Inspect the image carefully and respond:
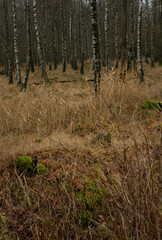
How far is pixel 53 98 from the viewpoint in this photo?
5.36 metres

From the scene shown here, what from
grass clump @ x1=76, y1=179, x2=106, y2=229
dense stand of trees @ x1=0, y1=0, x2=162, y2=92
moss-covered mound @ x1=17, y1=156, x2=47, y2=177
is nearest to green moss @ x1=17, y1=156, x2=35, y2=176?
moss-covered mound @ x1=17, y1=156, x2=47, y2=177

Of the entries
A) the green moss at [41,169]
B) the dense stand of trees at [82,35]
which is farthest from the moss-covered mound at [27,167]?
the dense stand of trees at [82,35]

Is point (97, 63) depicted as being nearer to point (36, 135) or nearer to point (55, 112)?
point (55, 112)

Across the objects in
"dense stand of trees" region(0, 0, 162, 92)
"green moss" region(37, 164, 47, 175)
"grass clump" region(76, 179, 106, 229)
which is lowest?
"grass clump" region(76, 179, 106, 229)

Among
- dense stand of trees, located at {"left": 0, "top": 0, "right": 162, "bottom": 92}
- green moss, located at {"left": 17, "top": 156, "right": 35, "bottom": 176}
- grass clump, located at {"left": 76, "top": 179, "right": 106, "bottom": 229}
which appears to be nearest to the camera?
grass clump, located at {"left": 76, "top": 179, "right": 106, "bottom": 229}

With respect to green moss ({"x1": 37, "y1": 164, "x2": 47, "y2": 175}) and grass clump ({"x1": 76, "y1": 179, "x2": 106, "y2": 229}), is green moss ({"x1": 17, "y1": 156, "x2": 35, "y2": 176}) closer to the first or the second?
green moss ({"x1": 37, "y1": 164, "x2": 47, "y2": 175})

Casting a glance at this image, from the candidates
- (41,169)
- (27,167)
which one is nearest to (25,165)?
(27,167)

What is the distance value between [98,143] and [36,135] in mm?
1295

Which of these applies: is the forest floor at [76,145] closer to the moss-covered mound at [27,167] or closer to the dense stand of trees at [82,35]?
the moss-covered mound at [27,167]

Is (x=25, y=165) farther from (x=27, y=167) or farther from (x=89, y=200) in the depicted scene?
(x=89, y=200)

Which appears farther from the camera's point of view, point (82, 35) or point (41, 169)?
point (82, 35)

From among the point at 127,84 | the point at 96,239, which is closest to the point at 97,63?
the point at 127,84

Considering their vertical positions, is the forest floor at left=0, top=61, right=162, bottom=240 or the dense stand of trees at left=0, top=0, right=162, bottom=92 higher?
the dense stand of trees at left=0, top=0, right=162, bottom=92

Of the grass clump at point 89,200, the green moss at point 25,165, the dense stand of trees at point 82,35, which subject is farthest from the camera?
the dense stand of trees at point 82,35
